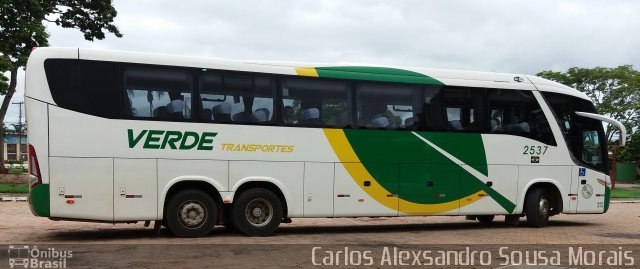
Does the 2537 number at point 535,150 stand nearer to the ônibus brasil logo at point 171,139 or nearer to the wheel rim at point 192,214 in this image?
the ônibus brasil logo at point 171,139

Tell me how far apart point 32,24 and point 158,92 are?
18461 mm

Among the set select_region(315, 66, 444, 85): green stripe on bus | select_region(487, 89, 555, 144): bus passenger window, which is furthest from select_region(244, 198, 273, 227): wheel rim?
select_region(487, 89, 555, 144): bus passenger window

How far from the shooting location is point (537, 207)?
15211 mm

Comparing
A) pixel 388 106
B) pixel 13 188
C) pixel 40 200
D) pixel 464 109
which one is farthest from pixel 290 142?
pixel 13 188

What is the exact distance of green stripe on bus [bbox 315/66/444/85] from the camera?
1308cm

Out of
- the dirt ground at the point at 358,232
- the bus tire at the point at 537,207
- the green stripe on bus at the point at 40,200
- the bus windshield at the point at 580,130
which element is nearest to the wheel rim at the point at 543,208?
the bus tire at the point at 537,207

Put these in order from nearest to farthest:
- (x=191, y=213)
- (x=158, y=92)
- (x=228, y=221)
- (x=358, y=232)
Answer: (x=158, y=92), (x=191, y=213), (x=228, y=221), (x=358, y=232)

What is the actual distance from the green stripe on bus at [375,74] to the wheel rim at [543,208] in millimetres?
3859

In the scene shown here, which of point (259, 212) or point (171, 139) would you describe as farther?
point (259, 212)

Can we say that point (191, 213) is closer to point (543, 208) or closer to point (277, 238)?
point (277, 238)

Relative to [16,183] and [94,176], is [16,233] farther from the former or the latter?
[16,183]

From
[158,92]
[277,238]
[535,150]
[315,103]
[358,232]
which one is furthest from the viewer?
[535,150]

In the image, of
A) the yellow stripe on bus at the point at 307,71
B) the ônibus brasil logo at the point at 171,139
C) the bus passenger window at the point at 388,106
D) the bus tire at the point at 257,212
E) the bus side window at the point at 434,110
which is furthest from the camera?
the bus side window at the point at 434,110

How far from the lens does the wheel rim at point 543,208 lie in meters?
15.3
